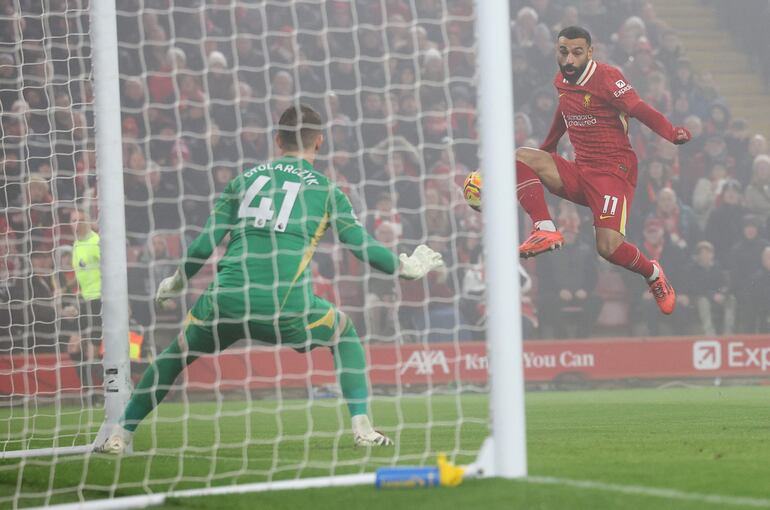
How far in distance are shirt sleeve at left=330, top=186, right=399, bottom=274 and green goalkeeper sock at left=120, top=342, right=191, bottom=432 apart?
1012 mm

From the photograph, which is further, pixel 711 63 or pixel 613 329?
pixel 711 63

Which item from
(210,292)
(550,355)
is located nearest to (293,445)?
(210,292)

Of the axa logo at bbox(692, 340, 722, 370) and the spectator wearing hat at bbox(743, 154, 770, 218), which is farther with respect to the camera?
the spectator wearing hat at bbox(743, 154, 770, 218)

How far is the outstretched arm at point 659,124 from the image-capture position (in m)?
7.78

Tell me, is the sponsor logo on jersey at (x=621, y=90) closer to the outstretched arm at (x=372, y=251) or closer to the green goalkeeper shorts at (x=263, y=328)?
the outstretched arm at (x=372, y=251)

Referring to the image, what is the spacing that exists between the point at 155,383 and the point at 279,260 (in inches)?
35.8

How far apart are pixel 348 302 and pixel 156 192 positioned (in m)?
2.34

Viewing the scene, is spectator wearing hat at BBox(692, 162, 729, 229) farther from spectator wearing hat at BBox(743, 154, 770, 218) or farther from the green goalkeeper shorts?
the green goalkeeper shorts

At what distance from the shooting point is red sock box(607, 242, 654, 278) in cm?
863

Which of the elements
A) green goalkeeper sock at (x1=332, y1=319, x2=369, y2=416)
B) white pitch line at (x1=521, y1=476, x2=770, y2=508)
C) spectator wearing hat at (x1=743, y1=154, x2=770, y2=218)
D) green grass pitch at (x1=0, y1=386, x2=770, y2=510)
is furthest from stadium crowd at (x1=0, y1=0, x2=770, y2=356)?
white pitch line at (x1=521, y1=476, x2=770, y2=508)

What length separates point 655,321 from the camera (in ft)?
46.6

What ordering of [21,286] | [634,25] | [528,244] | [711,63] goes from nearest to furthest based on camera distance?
1. [528,244]
2. [21,286]
3. [634,25]
4. [711,63]

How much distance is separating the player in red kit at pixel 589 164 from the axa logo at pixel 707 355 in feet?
17.3

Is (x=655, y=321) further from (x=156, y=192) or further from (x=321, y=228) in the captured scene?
(x=321, y=228)
